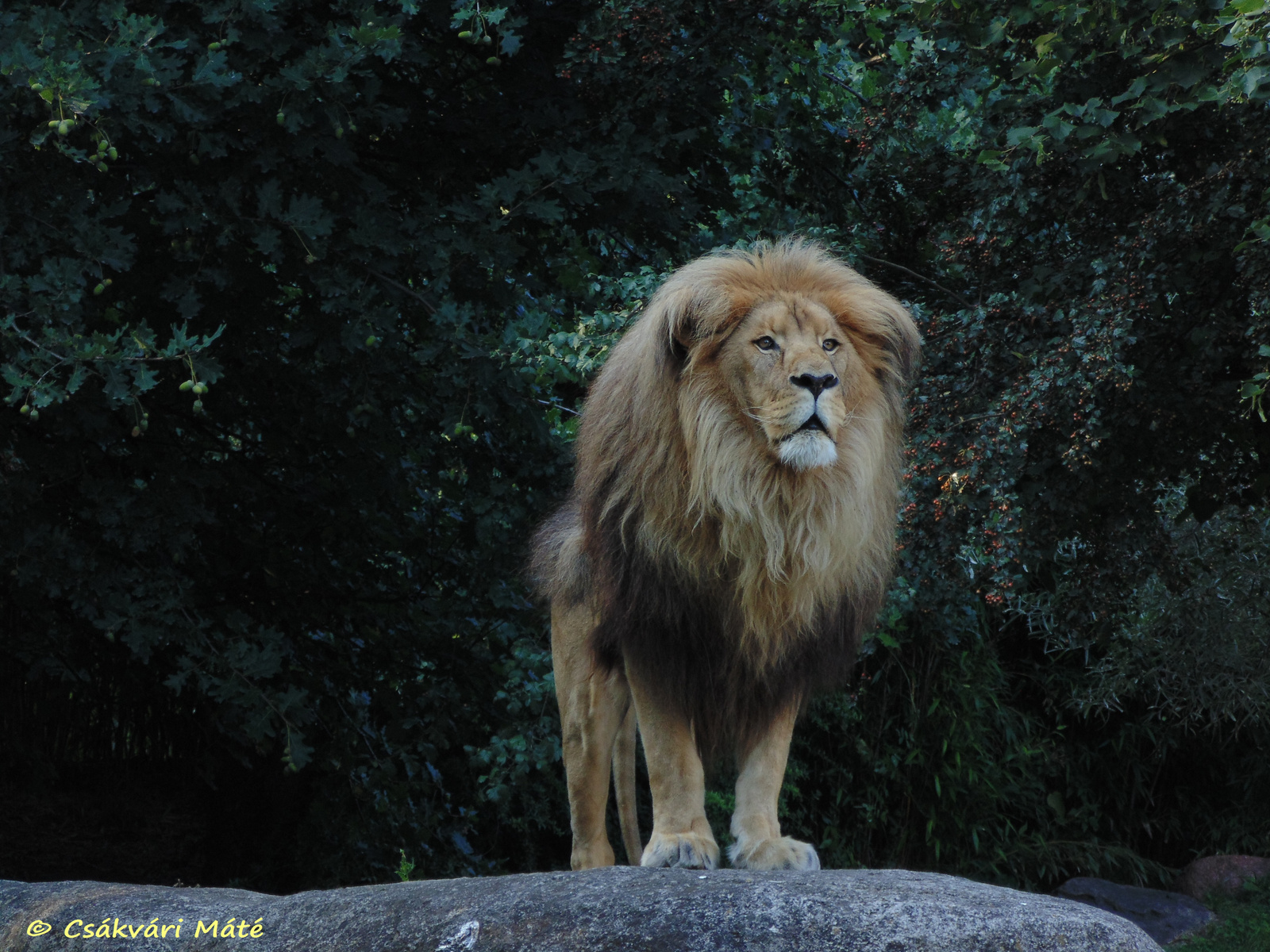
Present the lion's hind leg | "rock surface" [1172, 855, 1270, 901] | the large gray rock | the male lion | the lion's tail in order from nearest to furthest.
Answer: the large gray rock → the male lion → the lion's hind leg → the lion's tail → "rock surface" [1172, 855, 1270, 901]

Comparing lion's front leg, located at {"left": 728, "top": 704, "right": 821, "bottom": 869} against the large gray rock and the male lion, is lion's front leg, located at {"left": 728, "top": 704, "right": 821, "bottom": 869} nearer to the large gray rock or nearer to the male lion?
the male lion

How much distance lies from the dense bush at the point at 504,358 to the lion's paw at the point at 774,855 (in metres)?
1.24

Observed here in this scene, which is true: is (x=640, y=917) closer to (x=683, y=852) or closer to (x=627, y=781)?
(x=683, y=852)

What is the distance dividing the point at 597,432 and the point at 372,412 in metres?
1.55

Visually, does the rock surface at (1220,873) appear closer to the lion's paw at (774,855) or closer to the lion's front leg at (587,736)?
the lion's front leg at (587,736)

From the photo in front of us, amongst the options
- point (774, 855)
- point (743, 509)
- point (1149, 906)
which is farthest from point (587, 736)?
point (1149, 906)

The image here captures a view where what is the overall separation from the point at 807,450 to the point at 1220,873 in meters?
6.09

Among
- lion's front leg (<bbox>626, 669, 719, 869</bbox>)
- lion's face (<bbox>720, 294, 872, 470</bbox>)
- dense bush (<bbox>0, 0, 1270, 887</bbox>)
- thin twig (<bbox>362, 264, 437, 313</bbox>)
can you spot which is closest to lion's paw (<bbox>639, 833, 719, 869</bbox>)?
lion's front leg (<bbox>626, 669, 719, 869</bbox>)

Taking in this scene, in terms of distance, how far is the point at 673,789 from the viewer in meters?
3.54

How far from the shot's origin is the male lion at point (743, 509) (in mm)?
3496

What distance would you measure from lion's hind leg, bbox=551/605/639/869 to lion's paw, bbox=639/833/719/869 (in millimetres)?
724

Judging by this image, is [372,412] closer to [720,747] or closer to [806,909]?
[720,747]

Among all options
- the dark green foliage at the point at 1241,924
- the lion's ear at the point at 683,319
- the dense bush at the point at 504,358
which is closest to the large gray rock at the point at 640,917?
the lion's ear at the point at 683,319

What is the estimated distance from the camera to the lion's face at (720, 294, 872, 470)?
3393 millimetres
